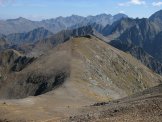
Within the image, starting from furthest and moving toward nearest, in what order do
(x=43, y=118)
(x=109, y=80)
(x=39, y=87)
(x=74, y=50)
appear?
(x=74, y=50) < (x=109, y=80) < (x=39, y=87) < (x=43, y=118)

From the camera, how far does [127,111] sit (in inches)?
1581

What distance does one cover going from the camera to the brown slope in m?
92.1

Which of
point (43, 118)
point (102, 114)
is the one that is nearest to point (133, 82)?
point (43, 118)

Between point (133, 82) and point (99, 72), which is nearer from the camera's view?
point (99, 72)

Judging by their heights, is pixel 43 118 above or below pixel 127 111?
below

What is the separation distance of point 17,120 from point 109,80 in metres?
78.6

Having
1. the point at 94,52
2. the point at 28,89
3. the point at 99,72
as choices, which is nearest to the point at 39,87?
the point at 28,89

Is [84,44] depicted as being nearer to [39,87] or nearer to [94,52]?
[94,52]

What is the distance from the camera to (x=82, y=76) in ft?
377

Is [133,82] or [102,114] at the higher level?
[102,114]

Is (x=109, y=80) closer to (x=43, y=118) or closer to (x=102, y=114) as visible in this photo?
(x=43, y=118)

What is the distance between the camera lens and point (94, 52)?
14650cm

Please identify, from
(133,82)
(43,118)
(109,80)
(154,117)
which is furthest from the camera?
(133,82)

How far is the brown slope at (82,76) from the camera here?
9212 cm
